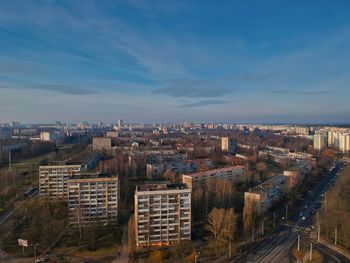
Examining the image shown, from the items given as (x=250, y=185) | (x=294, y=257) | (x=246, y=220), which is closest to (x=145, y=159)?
(x=250, y=185)

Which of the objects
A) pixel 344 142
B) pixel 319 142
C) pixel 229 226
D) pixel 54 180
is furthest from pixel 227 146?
pixel 229 226

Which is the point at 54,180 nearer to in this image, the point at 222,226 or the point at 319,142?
the point at 222,226

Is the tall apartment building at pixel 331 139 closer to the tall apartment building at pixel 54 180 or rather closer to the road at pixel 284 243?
the road at pixel 284 243

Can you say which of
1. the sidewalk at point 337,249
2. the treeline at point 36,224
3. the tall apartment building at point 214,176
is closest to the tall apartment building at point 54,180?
the treeline at point 36,224

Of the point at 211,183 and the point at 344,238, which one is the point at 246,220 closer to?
the point at 344,238

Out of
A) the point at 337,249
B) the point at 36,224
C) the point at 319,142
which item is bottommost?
the point at 337,249

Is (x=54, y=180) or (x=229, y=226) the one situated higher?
(x=54, y=180)
